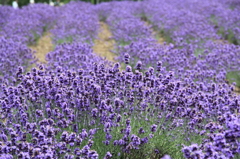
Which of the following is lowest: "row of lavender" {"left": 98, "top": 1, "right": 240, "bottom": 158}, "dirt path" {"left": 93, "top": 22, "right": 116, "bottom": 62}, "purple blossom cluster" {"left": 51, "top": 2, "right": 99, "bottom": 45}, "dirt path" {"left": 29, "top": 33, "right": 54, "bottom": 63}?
"dirt path" {"left": 29, "top": 33, "right": 54, "bottom": 63}

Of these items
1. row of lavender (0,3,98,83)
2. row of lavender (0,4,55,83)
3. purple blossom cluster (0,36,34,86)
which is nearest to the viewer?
purple blossom cluster (0,36,34,86)

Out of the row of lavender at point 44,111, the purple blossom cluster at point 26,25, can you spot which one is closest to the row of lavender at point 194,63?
the row of lavender at point 44,111

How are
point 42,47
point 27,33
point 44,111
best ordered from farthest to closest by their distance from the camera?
point 42,47 < point 27,33 < point 44,111

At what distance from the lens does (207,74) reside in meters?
5.38

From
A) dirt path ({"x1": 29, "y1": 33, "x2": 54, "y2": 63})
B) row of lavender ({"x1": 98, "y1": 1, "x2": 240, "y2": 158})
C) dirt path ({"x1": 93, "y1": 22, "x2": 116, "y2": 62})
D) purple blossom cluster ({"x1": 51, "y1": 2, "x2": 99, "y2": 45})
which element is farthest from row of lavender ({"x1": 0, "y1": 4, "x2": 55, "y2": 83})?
row of lavender ({"x1": 98, "y1": 1, "x2": 240, "y2": 158})

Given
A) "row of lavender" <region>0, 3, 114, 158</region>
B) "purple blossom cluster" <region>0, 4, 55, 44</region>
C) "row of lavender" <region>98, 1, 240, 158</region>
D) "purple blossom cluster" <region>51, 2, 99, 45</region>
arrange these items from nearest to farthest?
1. "row of lavender" <region>98, 1, 240, 158</region>
2. "row of lavender" <region>0, 3, 114, 158</region>
3. "purple blossom cluster" <region>0, 4, 55, 44</region>
4. "purple blossom cluster" <region>51, 2, 99, 45</region>

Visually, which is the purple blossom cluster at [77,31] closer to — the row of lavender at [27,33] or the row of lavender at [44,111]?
the row of lavender at [27,33]

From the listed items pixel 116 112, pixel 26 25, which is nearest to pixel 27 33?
pixel 26 25

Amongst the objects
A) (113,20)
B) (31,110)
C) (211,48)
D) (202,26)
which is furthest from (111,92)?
(113,20)

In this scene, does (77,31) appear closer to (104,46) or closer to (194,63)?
(104,46)

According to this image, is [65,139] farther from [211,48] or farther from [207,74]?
[211,48]

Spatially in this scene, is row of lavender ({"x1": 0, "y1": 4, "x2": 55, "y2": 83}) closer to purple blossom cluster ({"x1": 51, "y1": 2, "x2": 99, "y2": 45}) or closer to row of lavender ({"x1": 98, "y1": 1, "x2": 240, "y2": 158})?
purple blossom cluster ({"x1": 51, "y1": 2, "x2": 99, "y2": 45})

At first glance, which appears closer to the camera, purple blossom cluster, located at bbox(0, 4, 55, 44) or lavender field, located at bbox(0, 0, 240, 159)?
lavender field, located at bbox(0, 0, 240, 159)

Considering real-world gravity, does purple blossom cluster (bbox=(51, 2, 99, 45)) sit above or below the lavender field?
below
